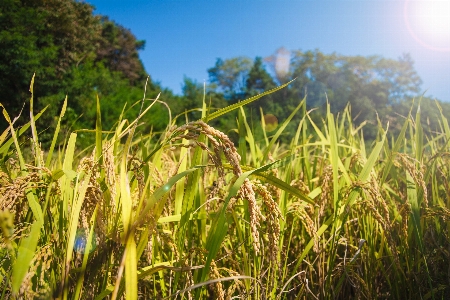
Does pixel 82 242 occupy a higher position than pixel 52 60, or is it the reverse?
pixel 52 60

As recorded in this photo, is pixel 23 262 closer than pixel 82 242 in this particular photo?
Yes

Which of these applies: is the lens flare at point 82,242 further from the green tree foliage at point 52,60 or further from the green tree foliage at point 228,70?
the green tree foliage at point 228,70

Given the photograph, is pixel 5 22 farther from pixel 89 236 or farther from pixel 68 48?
pixel 89 236

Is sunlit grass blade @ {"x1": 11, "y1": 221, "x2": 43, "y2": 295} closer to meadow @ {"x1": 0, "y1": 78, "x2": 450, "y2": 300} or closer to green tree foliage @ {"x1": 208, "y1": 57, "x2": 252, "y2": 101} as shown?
meadow @ {"x1": 0, "y1": 78, "x2": 450, "y2": 300}

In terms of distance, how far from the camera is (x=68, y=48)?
19.9m

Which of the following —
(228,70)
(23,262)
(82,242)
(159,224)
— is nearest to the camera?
(23,262)

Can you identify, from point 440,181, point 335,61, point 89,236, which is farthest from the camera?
point 335,61

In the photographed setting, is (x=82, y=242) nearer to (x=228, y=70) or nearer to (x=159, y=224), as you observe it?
(x=159, y=224)

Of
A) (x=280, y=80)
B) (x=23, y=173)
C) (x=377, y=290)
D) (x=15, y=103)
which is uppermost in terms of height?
(x=280, y=80)

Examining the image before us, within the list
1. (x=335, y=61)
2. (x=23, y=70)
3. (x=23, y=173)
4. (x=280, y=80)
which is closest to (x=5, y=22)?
(x=23, y=70)

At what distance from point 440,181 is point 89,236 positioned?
161 cm

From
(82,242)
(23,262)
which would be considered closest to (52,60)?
(82,242)

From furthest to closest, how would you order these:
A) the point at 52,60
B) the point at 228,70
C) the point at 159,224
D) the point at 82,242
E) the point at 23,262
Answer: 1. the point at 228,70
2. the point at 52,60
3. the point at 159,224
4. the point at 82,242
5. the point at 23,262

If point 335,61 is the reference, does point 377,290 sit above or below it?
below
